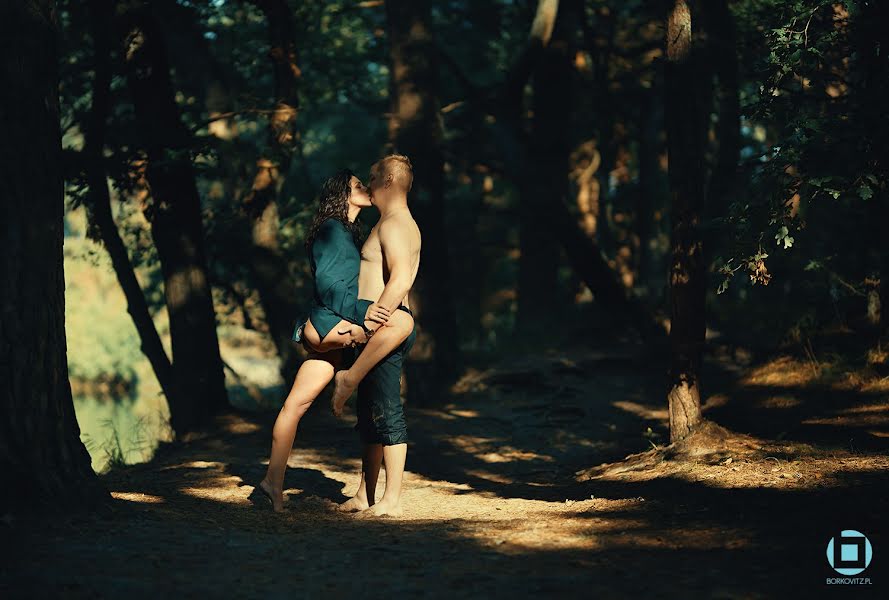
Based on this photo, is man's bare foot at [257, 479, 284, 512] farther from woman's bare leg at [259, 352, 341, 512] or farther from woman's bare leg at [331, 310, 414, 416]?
woman's bare leg at [331, 310, 414, 416]

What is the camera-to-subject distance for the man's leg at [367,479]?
290 inches

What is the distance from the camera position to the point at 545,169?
17.4 metres

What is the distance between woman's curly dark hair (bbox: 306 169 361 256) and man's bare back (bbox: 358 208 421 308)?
0.18 metres

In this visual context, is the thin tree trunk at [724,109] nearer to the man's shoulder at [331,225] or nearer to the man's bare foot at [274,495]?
the man's shoulder at [331,225]

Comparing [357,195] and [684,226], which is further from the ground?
[684,226]

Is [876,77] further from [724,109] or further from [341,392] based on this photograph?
[724,109]

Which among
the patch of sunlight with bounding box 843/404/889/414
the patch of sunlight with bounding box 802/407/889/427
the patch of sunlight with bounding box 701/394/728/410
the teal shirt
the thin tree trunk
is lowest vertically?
the patch of sunlight with bounding box 802/407/889/427

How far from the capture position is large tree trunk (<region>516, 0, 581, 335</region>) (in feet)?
54.7

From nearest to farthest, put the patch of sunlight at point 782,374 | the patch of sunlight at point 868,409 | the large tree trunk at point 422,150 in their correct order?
the patch of sunlight at point 868,409, the patch of sunlight at point 782,374, the large tree trunk at point 422,150

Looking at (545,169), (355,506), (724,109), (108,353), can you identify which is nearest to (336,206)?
(355,506)

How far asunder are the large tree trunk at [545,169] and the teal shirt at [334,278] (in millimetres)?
9256

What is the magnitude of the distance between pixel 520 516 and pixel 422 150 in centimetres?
867

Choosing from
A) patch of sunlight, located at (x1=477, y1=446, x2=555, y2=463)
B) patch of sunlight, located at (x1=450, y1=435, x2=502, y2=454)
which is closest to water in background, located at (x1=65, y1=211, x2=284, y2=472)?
patch of sunlight, located at (x1=450, y1=435, x2=502, y2=454)

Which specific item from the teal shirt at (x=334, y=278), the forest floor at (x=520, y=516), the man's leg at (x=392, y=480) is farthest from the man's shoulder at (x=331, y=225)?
the forest floor at (x=520, y=516)
